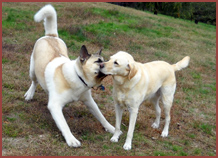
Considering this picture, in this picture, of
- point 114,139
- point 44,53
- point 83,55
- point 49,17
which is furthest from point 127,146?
point 49,17

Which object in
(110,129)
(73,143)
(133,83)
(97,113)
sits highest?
(133,83)

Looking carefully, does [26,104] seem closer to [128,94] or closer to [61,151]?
[61,151]

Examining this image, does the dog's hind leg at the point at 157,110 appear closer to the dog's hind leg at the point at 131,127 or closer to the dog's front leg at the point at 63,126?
the dog's hind leg at the point at 131,127

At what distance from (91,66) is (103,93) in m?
2.26

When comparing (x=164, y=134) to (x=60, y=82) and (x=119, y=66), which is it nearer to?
(x=119, y=66)

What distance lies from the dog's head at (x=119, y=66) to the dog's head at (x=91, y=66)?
0.50ft

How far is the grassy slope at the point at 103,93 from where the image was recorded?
383 cm

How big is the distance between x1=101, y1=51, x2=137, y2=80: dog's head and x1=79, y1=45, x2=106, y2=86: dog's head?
154 millimetres

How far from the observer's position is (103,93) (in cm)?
584

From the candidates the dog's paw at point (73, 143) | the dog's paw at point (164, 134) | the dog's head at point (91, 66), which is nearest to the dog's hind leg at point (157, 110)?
the dog's paw at point (164, 134)

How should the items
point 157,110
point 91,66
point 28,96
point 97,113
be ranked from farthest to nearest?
point 28,96, point 157,110, point 97,113, point 91,66

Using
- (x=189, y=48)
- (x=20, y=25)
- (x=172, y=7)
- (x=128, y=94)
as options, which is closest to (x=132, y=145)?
(x=128, y=94)

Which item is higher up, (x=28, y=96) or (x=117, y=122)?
(x=117, y=122)

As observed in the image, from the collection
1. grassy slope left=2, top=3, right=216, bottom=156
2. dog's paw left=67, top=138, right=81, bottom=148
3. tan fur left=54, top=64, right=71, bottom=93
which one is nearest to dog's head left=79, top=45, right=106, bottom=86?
tan fur left=54, top=64, right=71, bottom=93
